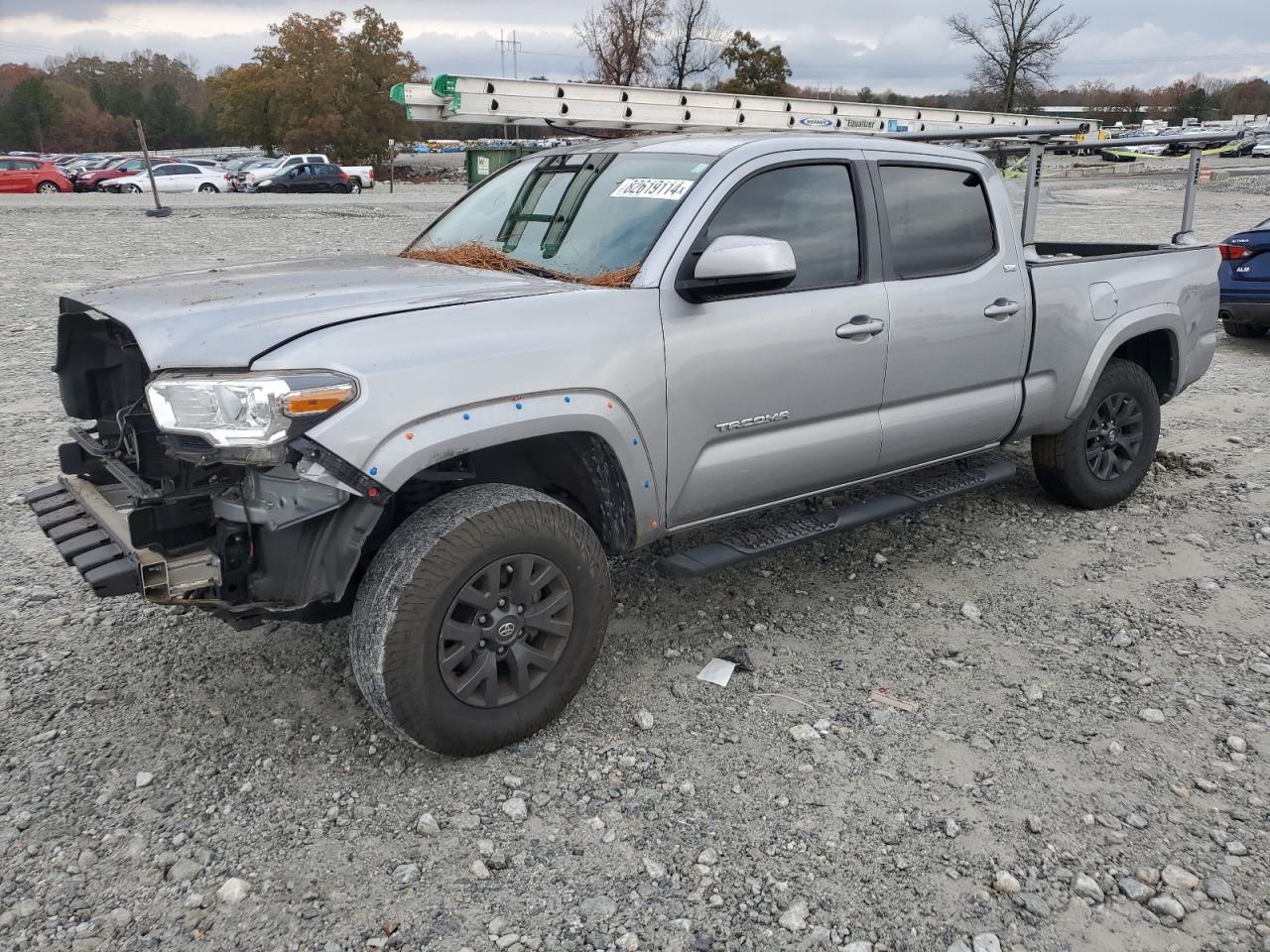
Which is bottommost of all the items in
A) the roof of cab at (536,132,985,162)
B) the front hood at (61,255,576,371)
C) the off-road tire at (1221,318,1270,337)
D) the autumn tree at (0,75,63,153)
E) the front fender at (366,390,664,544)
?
the off-road tire at (1221,318,1270,337)

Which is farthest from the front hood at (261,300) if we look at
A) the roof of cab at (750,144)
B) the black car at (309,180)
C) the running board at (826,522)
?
the black car at (309,180)

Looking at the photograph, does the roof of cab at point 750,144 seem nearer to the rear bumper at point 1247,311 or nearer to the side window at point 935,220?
the side window at point 935,220

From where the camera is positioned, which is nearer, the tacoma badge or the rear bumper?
the tacoma badge

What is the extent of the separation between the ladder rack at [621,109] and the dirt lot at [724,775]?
10.6 ft

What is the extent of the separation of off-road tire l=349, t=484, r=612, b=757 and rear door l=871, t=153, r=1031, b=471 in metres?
1.66

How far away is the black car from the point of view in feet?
116

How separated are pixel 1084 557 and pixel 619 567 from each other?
225cm

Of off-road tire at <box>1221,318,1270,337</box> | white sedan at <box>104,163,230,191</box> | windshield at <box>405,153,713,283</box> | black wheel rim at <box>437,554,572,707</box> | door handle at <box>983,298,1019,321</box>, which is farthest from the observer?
white sedan at <box>104,163,230,191</box>

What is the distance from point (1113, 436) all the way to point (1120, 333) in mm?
608

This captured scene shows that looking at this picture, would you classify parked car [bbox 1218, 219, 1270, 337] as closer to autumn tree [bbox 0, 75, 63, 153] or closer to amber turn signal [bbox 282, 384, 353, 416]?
amber turn signal [bbox 282, 384, 353, 416]

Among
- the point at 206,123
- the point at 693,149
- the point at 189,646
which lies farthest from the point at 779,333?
the point at 206,123

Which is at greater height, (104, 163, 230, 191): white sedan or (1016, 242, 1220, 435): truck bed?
(104, 163, 230, 191): white sedan

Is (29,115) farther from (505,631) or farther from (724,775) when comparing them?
(724,775)

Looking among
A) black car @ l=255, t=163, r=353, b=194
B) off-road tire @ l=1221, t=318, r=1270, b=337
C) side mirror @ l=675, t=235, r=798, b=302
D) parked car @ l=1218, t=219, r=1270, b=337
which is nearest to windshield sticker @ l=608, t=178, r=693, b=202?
side mirror @ l=675, t=235, r=798, b=302
